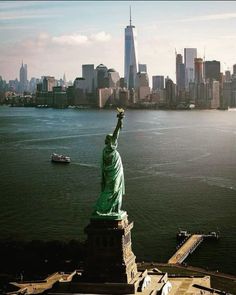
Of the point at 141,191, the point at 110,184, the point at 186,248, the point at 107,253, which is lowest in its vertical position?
the point at 186,248

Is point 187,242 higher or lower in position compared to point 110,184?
lower

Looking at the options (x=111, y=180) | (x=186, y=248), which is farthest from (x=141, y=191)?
(x=111, y=180)

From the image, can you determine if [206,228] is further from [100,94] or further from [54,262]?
[100,94]

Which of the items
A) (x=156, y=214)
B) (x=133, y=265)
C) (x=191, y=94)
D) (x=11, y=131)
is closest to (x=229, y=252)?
(x=156, y=214)

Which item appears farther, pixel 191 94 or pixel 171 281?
pixel 191 94

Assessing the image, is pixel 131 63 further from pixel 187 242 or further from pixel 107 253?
pixel 107 253

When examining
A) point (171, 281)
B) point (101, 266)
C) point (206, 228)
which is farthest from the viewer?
point (206, 228)

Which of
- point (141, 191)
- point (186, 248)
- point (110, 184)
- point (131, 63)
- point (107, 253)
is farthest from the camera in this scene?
point (131, 63)

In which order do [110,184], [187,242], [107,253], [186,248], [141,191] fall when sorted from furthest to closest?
[141,191] → [187,242] → [186,248] → [110,184] → [107,253]
